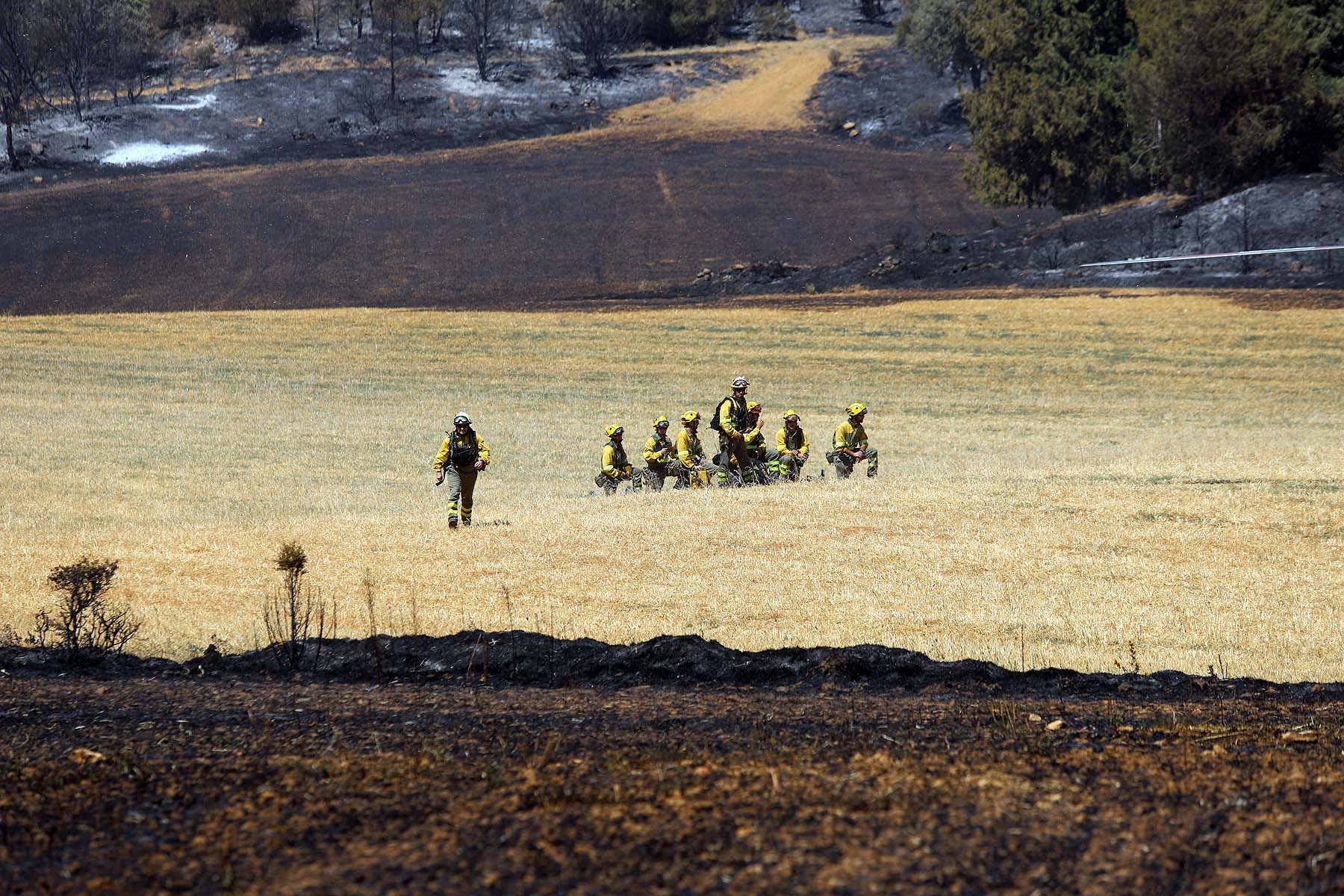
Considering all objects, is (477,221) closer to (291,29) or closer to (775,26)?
(291,29)

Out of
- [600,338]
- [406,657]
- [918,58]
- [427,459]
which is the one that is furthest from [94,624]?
[918,58]

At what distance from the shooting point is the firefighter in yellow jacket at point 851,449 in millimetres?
23372

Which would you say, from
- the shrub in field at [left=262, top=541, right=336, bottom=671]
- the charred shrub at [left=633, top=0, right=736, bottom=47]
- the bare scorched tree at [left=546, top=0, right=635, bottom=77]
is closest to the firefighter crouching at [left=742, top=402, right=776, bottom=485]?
the shrub in field at [left=262, top=541, right=336, bottom=671]

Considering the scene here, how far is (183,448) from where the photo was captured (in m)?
27.5

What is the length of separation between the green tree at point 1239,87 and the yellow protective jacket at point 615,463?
3675cm

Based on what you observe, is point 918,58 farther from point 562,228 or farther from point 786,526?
point 786,526

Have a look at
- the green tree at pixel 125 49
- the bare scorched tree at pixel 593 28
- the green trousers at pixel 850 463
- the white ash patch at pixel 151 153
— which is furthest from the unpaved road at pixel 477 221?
the green trousers at pixel 850 463

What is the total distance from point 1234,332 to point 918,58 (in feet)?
163

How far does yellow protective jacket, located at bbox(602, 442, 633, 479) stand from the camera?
22.0m

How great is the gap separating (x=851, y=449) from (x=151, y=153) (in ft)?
213

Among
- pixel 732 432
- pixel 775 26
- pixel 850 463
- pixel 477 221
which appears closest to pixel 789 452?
pixel 850 463

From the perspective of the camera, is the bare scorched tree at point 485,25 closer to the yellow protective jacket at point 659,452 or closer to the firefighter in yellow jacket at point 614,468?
the yellow protective jacket at point 659,452

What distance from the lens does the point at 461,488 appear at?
1839 cm

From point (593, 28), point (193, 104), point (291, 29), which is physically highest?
point (291, 29)
